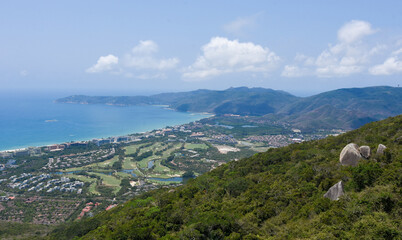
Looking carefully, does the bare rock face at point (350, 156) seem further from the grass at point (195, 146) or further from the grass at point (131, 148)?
the grass at point (195, 146)

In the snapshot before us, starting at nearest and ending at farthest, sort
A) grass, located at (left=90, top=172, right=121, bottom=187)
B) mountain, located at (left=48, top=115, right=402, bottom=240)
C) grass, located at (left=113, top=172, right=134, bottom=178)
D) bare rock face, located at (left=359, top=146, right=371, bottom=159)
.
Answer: mountain, located at (left=48, top=115, right=402, bottom=240) < bare rock face, located at (left=359, top=146, right=371, bottom=159) < grass, located at (left=90, top=172, right=121, bottom=187) < grass, located at (left=113, top=172, right=134, bottom=178)

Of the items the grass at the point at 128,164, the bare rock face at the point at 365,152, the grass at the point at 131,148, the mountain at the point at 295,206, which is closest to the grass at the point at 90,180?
the grass at the point at 128,164

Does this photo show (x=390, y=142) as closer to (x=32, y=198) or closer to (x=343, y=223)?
(x=343, y=223)

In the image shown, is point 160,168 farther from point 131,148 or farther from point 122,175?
point 131,148

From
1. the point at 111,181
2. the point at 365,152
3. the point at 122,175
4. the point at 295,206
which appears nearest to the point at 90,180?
the point at 111,181

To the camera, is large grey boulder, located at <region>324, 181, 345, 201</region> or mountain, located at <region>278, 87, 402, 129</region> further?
mountain, located at <region>278, 87, 402, 129</region>

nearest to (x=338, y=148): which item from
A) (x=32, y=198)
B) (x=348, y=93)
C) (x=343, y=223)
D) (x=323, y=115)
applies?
(x=343, y=223)

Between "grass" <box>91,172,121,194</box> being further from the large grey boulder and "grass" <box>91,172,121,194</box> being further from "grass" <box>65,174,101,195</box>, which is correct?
the large grey boulder

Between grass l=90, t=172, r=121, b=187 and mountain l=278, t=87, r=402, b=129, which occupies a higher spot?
mountain l=278, t=87, r=402, b=129

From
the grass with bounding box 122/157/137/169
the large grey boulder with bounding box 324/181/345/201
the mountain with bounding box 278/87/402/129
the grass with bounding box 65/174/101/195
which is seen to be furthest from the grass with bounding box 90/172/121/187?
the mountain with bounding box 278/87/402/129
